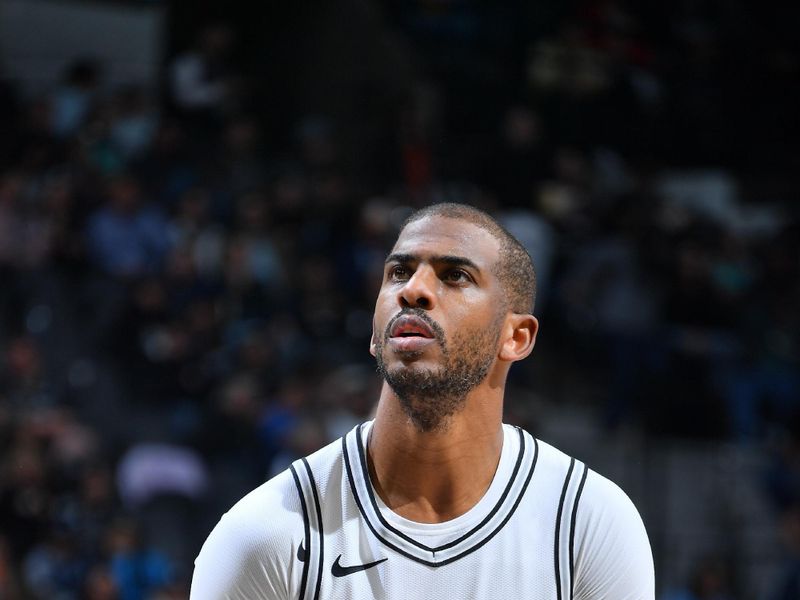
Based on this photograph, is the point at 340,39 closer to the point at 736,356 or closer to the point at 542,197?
the point at 542,197

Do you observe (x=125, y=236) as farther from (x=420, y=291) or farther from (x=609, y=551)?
(x=609, y=551)

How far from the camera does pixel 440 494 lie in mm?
3086

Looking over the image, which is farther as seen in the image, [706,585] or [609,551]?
[706,585]

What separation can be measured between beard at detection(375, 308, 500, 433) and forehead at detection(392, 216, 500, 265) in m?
0.16

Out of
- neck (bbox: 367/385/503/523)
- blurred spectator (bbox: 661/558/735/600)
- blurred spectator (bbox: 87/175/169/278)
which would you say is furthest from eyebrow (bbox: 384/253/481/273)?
blurred spectator (bbox: 87/175/169/278)

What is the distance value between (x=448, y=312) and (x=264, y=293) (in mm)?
7170

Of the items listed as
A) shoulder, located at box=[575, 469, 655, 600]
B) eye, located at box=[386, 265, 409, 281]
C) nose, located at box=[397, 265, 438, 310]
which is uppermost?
eye, located at box=[386, 265, 409, 281]

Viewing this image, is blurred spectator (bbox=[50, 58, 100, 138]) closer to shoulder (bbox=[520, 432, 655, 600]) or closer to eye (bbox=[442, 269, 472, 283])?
eye (bbox=[442, 269, 472, 283])

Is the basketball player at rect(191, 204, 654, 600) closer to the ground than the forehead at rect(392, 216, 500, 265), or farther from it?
closer to the ground

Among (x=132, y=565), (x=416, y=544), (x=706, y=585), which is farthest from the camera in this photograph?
(x=706, y=585)

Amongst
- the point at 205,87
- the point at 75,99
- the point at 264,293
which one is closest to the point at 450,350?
the point at 264,293

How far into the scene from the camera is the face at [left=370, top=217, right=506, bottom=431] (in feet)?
9.60

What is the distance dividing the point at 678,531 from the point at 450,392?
696 cm

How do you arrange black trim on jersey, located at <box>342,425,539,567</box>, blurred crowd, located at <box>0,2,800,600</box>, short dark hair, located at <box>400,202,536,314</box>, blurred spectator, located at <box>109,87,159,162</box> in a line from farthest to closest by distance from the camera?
blurred spectator, located at <box>109,87,159,162</box> < blurred crowd, located at <box>0,2,800,600</box> < short dark hair, located at <box>400,202,536,314</box> < black trim on jersey, located at <box>342,425,539,567</box>
